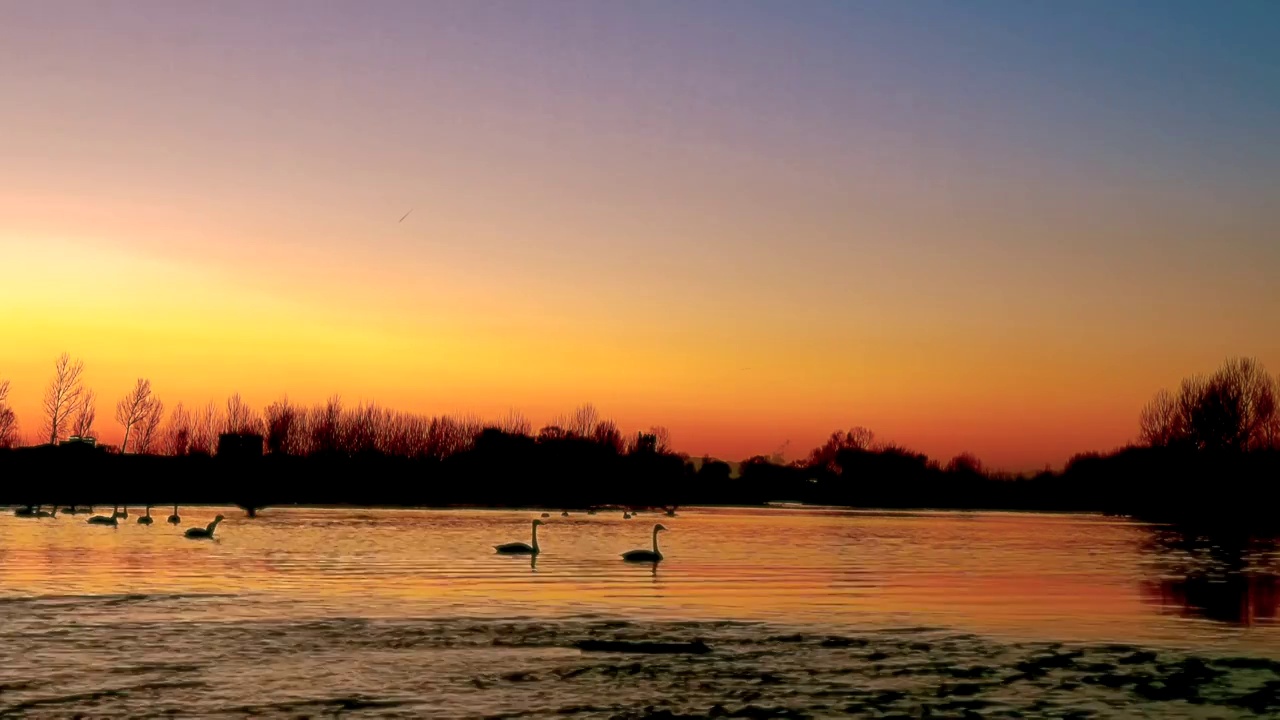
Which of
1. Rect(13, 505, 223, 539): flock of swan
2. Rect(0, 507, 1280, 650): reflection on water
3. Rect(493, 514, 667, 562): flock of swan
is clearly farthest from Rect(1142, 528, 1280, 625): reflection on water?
Rect(13, 505, 223, 539): flock of swan

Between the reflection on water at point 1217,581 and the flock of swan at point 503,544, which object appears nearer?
the reflection on water at point 1217,581

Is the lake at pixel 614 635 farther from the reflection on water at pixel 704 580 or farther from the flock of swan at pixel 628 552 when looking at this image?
the flock of swan at pixel 628 552

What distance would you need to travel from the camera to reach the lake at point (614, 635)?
1892 centimetres

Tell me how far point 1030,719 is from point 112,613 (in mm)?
20571

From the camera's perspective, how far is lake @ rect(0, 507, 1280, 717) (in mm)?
18922

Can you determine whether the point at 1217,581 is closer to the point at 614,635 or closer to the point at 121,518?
the point at 614,635

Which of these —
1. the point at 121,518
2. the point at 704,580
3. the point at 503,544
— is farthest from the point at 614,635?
the point at 121,518

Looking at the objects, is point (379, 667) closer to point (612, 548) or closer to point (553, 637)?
point (553, 637)

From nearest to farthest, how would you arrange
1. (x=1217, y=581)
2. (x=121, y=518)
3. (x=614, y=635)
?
1. (x=614, y=635)
2. (x=1217, y=581)
3. (x=121, y=518)

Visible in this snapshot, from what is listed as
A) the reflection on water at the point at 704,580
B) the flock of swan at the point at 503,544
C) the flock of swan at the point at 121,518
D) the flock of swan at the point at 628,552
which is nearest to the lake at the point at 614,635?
the reflection on water at the point at 704,580

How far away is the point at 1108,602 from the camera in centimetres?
3712

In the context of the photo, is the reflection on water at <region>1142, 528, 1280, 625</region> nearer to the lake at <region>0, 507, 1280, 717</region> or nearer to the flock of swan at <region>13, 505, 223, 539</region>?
the lake at <region>0, 507, 1280, 717</region>

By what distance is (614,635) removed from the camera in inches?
1045

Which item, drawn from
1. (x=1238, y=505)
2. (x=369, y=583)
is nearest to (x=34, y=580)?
(x=369, y=583)
